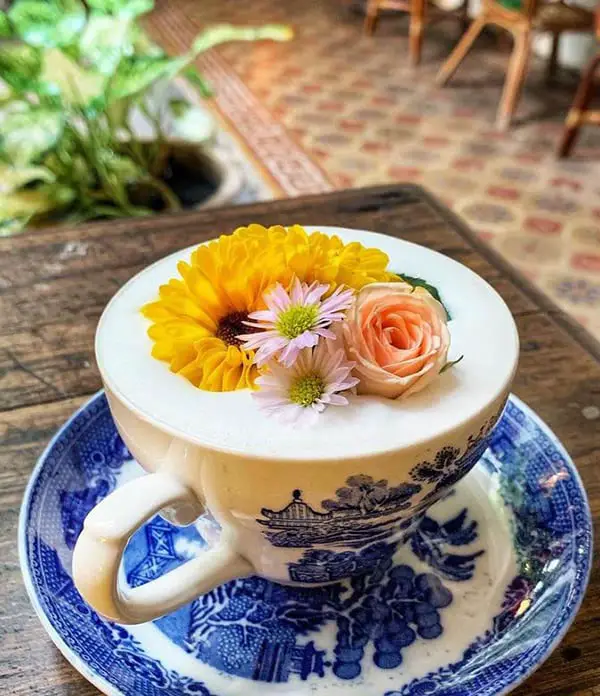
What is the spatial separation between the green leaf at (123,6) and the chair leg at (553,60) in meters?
1.60

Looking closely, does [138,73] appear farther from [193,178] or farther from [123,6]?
[193,178]

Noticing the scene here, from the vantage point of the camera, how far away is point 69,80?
1.23m

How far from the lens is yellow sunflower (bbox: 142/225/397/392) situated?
32cm

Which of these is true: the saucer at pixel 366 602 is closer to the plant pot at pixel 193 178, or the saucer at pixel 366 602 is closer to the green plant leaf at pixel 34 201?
the green plant leaf at pixel 34 201

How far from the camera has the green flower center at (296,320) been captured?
0.31 m

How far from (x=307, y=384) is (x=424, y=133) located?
2.05 m

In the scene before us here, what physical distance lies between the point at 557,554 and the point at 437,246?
1.11 ft

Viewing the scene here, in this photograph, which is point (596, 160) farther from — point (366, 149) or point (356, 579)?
point (356, 579)

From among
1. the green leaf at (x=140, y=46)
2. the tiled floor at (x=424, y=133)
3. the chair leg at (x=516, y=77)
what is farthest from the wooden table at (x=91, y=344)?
the chair leg at (x=516, y=77)

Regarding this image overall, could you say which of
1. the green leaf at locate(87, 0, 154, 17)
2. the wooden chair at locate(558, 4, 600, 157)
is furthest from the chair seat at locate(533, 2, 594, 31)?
the green leaf at locate(87, 0, 154, 17)

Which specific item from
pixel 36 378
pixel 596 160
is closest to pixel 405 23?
pixel 596 160

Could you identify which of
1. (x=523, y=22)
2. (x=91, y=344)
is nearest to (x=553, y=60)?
(x=523, y=22)

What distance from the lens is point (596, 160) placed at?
2.06m

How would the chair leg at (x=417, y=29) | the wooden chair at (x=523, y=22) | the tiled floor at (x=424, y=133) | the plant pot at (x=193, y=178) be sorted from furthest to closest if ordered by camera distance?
the chair leg at (x=417, y=29) < the wooden chair at (x=523, y=22) < the tiled floor at (x=424, y=133) < the plant pot at (x=193, y=178)
